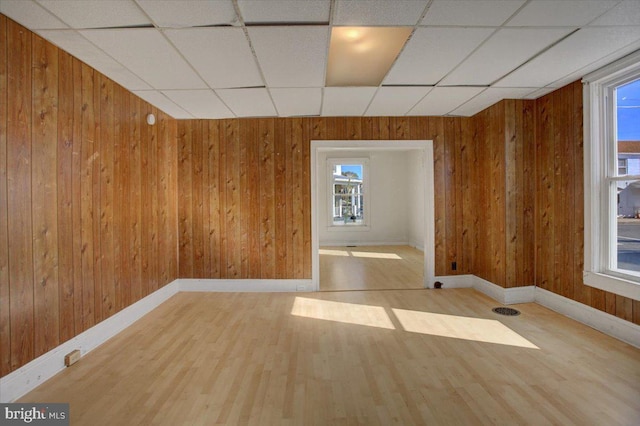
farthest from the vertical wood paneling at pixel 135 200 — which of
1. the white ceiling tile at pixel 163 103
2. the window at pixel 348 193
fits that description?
the window at pixel 348 193

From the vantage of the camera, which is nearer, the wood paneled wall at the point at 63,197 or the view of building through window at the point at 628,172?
the wood paneled wall at the point at 63,197

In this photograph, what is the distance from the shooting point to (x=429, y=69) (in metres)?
2.76

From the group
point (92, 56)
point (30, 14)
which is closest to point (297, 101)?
point (92, 56)

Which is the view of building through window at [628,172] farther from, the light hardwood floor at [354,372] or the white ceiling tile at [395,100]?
the white ceiling tile at [395,100]

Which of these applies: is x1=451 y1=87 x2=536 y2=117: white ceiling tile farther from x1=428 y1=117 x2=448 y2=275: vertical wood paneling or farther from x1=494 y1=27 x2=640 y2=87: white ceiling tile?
x1=428 y1=117 x2=448 y2=275: vertical wood paneling

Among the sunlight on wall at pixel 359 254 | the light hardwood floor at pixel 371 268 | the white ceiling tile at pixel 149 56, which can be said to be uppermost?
the white ceiling tile at pixel 149 56

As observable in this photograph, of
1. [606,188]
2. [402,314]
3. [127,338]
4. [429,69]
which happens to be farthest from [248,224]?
[606,188]

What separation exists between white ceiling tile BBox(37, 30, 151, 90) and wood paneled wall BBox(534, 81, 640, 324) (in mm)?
4310

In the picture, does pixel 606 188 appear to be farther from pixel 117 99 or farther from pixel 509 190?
pixel 117 99

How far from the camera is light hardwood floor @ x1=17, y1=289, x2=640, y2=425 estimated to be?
5.85 feet

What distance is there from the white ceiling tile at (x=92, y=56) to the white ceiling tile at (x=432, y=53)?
2.38 m

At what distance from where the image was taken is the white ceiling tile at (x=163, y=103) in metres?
3.25

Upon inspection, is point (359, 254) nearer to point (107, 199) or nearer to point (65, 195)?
point (107, 199)

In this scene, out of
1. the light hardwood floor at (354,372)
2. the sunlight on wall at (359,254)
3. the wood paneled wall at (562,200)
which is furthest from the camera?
the sunlight on wall at (359,254)
